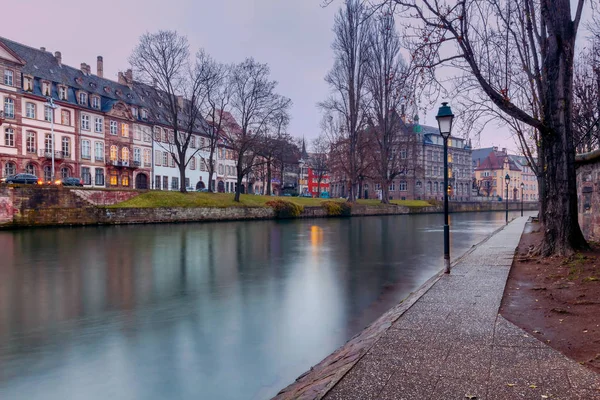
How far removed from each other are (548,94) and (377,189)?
239 ft

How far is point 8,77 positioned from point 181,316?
43.2 meters

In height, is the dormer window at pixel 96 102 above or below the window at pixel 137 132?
above

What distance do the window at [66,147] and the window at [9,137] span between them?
562cm

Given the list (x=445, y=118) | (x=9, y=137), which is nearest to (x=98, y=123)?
(x=9, y=137)

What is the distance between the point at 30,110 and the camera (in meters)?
42.9

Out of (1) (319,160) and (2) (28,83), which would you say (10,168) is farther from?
(1) (319,160)

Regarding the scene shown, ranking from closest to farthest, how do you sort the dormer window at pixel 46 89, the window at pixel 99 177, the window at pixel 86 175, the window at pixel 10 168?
the window at pixel 10 168 → the dormer window at pixel 46 89 → the window at pixel 86 175 → the window at pixel 99 177

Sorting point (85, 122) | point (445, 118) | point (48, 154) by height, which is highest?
point (85, 122)

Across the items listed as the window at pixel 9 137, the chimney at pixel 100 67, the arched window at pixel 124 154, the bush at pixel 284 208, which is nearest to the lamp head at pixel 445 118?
the bush at pixel 284 208

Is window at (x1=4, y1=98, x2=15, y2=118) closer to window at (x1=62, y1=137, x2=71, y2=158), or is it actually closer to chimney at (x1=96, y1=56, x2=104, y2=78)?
window at (x1=62, y1=137, x2=71, y2=158)

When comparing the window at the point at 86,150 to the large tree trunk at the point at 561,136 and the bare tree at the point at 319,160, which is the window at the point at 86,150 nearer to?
the bare tree at the point at 319,160

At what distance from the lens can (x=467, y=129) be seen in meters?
14.2

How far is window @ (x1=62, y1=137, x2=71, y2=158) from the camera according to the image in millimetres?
46400

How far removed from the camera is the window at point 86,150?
1908 inches
